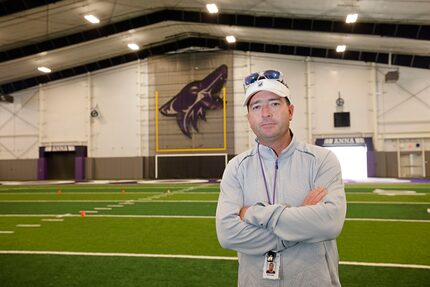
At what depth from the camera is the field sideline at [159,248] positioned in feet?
13.1

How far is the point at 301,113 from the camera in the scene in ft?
79.7

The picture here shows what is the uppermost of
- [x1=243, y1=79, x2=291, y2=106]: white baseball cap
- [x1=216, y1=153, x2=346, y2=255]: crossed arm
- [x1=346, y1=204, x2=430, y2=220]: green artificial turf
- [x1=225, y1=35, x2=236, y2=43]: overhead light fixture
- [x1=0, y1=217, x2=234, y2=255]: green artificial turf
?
[x1=225, y1=35, x2=236, y2=43]: overhead light fixture

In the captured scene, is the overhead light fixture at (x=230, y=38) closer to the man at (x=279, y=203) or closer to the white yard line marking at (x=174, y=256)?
the white yard line marking at (x=174, y=256)

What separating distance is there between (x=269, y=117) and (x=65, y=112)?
28.2 meters

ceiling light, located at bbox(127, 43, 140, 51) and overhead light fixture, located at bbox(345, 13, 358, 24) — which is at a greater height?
ceiling light, located at bbox(127, 43, 140, 51)

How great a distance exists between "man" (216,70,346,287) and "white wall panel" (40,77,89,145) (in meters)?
Result: 27.1

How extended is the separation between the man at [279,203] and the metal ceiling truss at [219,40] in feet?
57.8

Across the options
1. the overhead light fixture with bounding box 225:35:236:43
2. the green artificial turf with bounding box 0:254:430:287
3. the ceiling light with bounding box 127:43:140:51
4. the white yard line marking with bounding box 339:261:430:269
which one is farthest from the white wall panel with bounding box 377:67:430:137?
the green artificial turf with bounding box 0:254:430:287

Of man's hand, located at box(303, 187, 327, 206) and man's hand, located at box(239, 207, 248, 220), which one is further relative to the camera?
man's hand, located at box(239, 207, 248, 220)

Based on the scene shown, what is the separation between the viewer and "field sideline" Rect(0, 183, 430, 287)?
3996 millimetres

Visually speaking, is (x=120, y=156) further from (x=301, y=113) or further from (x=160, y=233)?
(x=160, y=233)

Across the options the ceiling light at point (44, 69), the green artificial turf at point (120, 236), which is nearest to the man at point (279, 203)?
the green artificial turf at point (120, 236)

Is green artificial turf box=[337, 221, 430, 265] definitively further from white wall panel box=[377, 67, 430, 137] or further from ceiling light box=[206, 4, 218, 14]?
white wall panel box=[377, 67, 430, 137]

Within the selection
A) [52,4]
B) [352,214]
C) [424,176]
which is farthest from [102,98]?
[352,214]
